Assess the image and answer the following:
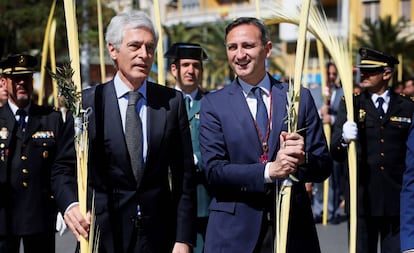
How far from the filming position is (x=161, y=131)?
10.1 ft

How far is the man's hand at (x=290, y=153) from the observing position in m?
2.71

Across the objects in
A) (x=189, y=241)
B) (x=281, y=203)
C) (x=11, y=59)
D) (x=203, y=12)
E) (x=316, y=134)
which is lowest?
(x=189, y=241)

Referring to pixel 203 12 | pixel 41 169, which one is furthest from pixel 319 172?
pixel 203 12

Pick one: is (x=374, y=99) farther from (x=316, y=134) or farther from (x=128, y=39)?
(x=128, y=39)

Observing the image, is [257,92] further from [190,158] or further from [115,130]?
[115,130]

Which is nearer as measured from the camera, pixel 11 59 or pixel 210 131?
pixel 210 131

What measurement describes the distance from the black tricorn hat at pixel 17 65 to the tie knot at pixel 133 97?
1.81 m

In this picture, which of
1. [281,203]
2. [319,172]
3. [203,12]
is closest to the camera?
[281,203]

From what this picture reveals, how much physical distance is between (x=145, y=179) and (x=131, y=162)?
99mm

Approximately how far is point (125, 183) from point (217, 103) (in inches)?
23.5

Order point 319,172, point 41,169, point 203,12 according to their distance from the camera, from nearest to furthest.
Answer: point 319,172, point 41,169, point 203,12

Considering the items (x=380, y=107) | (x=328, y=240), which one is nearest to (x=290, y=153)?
(x=380, y=107)

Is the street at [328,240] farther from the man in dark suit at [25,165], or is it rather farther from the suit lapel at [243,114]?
the suit lapel at [243,114]

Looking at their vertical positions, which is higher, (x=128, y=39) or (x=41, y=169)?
(x=128, y=39)
